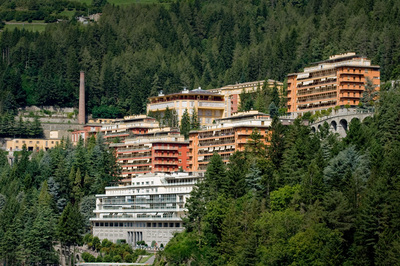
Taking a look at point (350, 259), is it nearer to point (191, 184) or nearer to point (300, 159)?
point (300, 159)

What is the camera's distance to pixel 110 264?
114m

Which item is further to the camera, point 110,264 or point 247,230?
point 110,264

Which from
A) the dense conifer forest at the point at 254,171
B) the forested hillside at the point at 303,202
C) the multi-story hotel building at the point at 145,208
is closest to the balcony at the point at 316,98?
the dense conifer forest at the point at 254,171

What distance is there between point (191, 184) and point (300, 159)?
1813 cm

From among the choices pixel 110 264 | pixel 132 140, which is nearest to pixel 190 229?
pixel 110 264

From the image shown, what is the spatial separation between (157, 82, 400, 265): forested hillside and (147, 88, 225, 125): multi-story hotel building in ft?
116

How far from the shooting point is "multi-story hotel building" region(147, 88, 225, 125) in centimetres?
16034

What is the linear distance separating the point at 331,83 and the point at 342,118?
40.5 feet

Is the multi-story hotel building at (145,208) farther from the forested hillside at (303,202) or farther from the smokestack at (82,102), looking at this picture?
the smokestack at (82,102)

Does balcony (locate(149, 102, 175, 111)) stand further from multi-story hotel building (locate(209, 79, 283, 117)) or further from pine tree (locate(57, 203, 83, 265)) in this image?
pine tree (locate(57, 203, 83, 265))

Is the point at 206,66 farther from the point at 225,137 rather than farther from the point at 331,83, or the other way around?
the point at 331,83

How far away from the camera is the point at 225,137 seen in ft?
438

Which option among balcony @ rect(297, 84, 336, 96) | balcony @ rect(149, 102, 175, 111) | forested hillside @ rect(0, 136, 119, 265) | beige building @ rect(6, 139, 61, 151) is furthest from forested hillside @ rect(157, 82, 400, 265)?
beige building @ rect(6, 139, 61, 151)

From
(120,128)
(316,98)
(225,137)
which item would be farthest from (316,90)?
(120,128)
